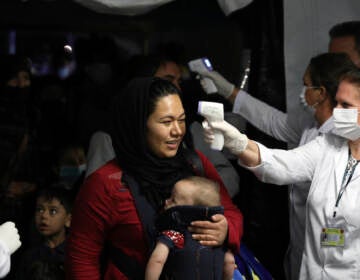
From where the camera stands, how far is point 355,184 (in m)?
2.60

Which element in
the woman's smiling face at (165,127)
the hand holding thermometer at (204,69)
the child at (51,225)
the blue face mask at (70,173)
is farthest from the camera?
the blue face mask at (70,173)

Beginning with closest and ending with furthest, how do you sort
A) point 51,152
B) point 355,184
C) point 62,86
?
1. point 355,184
2. point 51,152
3. point 62,86

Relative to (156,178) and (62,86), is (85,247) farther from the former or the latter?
(62,86)

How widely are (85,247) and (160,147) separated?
0.50 m

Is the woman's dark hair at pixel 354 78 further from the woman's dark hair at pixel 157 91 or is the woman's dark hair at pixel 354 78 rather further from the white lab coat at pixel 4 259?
the white lab coat at pixel 4 259

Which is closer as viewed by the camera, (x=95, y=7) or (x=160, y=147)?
(x=160, y=147)

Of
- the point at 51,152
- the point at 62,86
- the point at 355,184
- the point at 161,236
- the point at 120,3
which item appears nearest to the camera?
the point at 161,236

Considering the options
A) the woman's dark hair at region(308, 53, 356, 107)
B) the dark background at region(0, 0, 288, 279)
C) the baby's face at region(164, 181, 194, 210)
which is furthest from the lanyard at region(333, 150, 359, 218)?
the dark background at region(0, 0, 288, 279)

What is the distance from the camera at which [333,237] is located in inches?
102

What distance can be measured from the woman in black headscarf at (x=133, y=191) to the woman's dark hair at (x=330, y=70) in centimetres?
94

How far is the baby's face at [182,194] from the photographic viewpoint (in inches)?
92.8

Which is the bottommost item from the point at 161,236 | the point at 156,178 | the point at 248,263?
the point at 248,263

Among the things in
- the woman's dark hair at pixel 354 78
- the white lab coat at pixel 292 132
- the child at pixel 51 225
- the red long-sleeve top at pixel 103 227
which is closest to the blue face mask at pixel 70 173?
the child at pixel 51 225

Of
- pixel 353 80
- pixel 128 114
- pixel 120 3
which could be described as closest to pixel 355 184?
pixel 353 80
